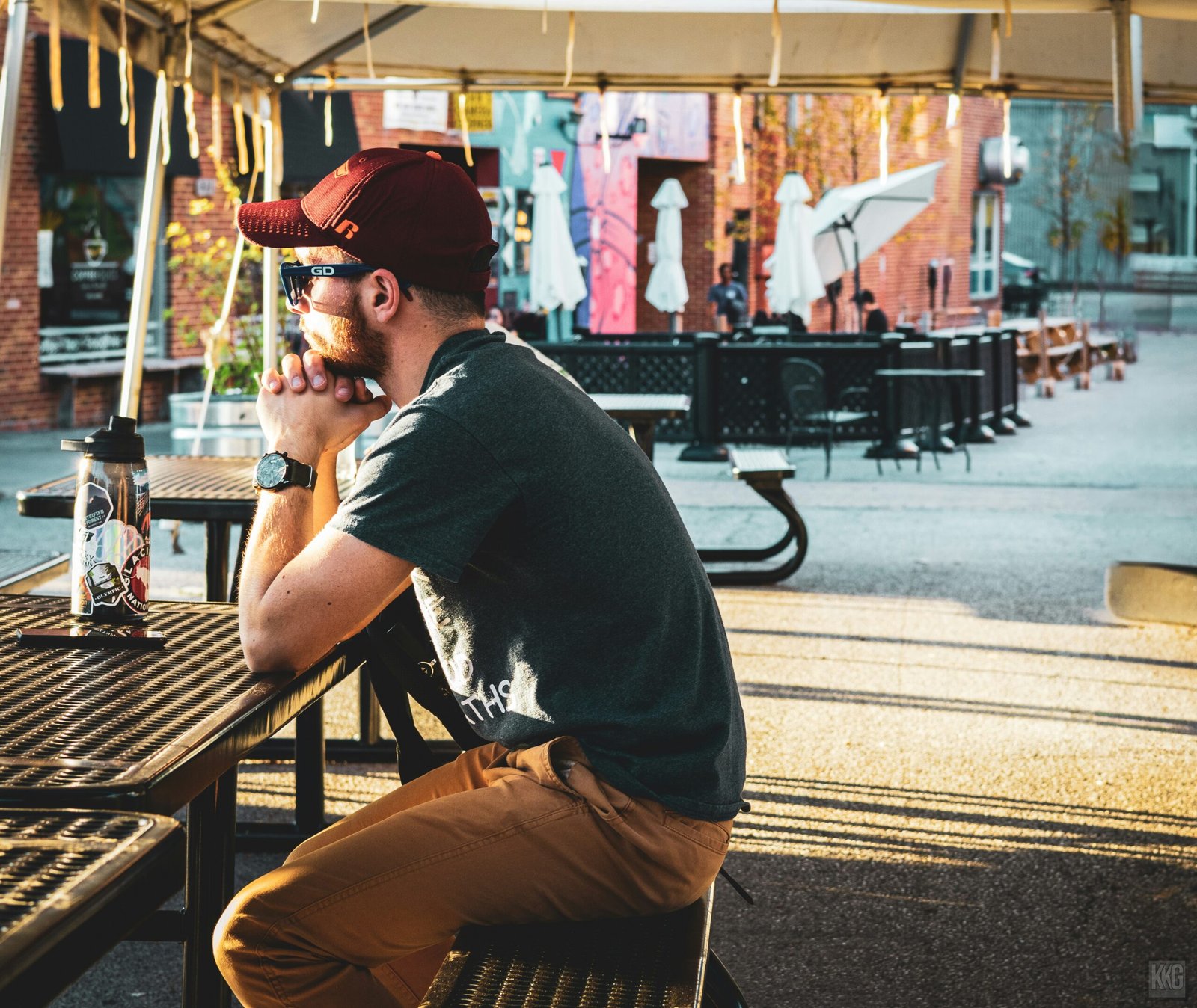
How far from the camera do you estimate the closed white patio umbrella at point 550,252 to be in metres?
17.1

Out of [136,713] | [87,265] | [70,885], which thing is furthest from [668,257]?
[70,885]

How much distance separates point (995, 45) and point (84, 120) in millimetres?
14325

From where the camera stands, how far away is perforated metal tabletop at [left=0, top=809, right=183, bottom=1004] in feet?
4.44

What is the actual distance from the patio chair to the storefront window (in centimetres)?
2248

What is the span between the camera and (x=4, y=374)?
1714cm

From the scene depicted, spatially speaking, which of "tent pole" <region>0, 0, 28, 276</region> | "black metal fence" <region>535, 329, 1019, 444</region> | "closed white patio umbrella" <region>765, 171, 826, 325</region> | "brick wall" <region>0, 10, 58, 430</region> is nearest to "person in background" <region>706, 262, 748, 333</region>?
"closed white patio umbrella" <region>765, 171, 826, 325</region>

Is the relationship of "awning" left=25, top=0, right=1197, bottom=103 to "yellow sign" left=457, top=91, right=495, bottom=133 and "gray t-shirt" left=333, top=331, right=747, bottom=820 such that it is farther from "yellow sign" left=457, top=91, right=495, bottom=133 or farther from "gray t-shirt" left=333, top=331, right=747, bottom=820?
"yellow sign" left=457, top=91, right=495, bottom=133

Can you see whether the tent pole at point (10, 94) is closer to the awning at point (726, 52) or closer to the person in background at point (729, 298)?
the awning at point (726, 52)

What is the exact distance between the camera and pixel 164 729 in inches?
81.0

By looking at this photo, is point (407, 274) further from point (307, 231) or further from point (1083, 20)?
point (1083, 20)

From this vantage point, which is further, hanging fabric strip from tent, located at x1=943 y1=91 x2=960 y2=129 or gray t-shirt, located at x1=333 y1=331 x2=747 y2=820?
hanging fabric strip from tent, located at x1=943 y1=91 x2=960 y2=129

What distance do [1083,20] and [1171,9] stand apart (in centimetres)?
195

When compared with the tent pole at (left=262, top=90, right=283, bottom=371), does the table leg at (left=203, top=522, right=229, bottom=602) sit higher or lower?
lower

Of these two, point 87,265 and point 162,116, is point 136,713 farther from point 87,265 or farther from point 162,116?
point 87,265
